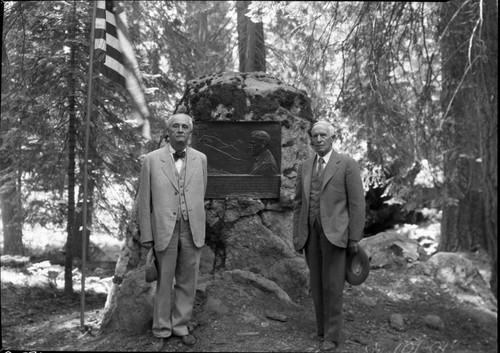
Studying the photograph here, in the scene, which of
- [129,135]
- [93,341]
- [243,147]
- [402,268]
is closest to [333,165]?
[243,147]

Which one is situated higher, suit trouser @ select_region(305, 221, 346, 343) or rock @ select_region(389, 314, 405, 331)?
suit trouser @ select_region(305, 221, 346, 343)

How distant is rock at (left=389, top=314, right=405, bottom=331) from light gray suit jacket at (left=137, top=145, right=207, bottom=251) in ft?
8.02

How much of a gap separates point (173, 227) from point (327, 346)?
165 cm

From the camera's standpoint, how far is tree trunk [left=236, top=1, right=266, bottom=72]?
10312 millimetres

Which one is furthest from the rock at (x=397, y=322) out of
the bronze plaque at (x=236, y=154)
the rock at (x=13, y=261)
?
the rock at (x=13, y=261)

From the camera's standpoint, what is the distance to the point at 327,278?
4.41 meters

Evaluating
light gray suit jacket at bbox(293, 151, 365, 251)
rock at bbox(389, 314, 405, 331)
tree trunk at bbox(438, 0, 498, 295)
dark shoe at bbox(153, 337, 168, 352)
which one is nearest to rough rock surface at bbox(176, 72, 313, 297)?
rock at bbox(389, 314, 405, 331)

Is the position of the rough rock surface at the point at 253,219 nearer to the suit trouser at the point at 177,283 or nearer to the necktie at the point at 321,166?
the suit trouser at the point at 177,283

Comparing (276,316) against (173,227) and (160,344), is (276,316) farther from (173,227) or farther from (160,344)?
(173,227)

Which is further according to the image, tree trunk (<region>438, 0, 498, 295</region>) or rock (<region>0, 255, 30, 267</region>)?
rock (<region>0, 255, 30, 267</region>)

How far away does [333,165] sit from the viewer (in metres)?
4.42

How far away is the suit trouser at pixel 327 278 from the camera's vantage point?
436cm

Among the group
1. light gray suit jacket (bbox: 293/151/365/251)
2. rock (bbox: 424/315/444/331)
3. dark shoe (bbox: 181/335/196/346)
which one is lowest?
rock (bbox: 424/315/444/331)

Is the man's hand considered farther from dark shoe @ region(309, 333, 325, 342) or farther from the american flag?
the american flag
